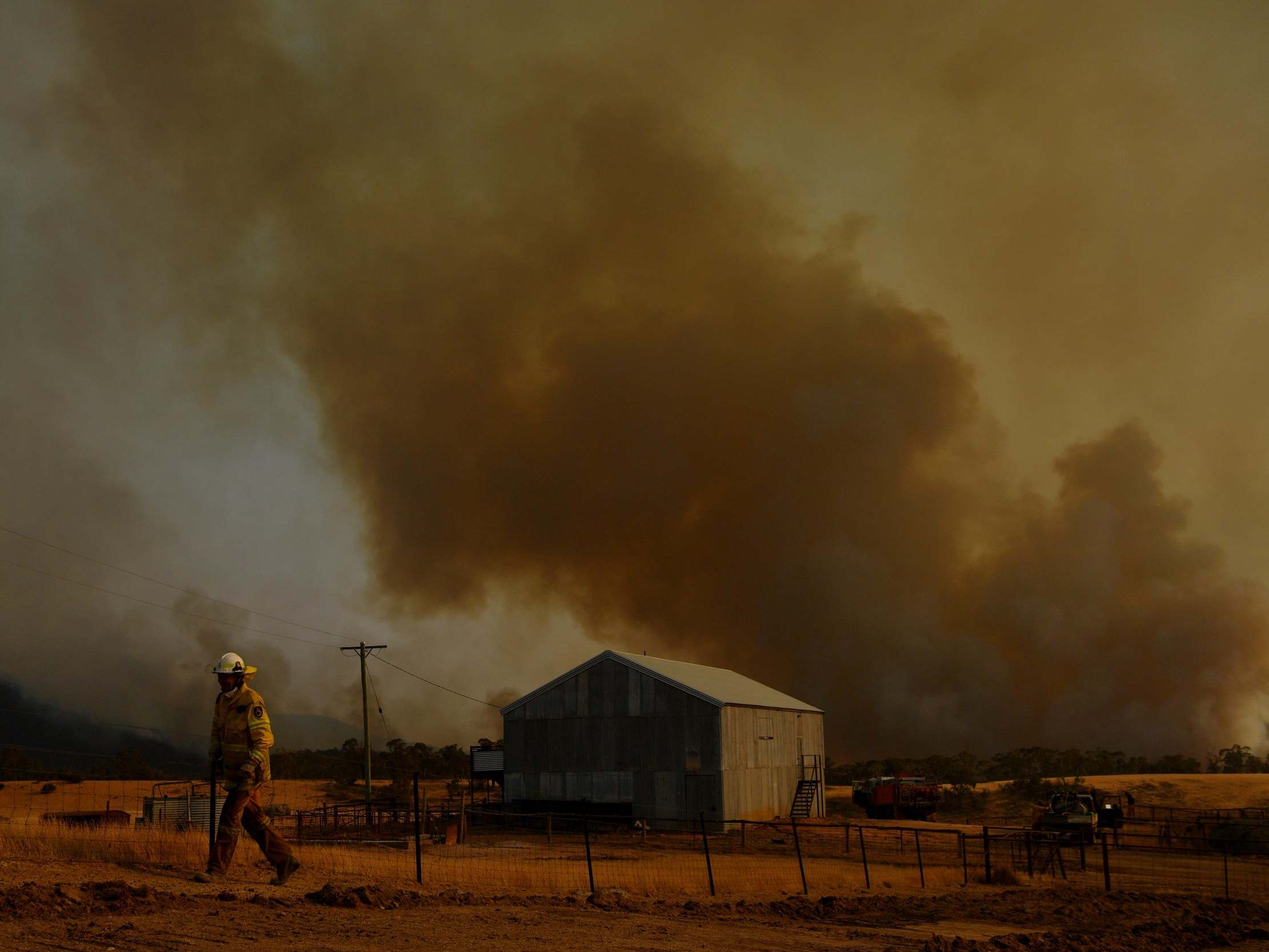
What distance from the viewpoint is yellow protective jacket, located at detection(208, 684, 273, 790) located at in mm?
10500

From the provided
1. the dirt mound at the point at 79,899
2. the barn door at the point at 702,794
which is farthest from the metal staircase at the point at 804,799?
the dirt mound at the point at 79,899

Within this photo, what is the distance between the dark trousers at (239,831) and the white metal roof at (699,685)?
88.0 feet

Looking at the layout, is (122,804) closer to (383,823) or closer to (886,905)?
(383,823)

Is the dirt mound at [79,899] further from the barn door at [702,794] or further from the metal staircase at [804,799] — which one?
the metal staircase at [804,799]

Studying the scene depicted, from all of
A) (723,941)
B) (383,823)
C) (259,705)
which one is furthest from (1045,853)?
(259,705)

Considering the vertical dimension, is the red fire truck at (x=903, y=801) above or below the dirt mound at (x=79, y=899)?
below

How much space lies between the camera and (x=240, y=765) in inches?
414

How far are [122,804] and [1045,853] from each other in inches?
1371

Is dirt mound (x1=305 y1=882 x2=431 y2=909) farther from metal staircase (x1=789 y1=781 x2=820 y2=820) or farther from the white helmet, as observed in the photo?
metal staircase (x1=789 y1=781 x2=820 y2=820)

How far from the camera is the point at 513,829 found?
1447 inches

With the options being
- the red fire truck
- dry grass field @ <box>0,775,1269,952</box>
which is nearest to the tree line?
the red fire truck

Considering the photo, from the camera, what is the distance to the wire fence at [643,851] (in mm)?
13414

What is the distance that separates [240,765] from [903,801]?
126 feet

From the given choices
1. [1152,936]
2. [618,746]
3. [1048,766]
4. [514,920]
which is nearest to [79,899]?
[514,920]
